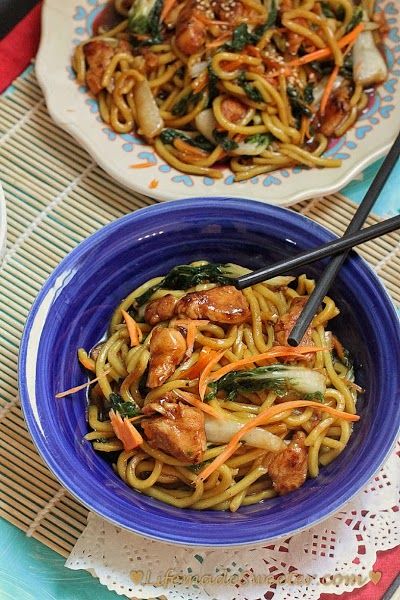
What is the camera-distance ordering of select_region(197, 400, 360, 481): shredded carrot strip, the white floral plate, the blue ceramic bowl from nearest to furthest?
the blue ceramic bowl → select_region(197, 400, 360, 481): shredded carrot strip → the white floral plate

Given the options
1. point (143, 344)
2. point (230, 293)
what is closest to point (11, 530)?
point (143, 344)

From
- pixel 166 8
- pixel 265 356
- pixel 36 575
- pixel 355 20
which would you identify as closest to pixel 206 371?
pixel 265 356

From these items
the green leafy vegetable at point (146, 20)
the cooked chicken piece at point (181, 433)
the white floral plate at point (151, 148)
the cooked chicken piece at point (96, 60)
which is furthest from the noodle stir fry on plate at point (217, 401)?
the green leafy vegetable at point (146, 20)

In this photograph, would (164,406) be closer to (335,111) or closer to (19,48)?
(335,111)

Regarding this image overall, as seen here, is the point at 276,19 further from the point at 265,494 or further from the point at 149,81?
the point at 265,494

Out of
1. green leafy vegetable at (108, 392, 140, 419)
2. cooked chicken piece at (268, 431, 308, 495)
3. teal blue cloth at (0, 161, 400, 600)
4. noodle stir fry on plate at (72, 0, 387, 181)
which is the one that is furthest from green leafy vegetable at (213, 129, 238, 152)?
teal blue cloth at (0, 161, 400, 600)

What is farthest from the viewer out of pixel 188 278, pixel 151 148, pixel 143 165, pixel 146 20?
pixel 146 20

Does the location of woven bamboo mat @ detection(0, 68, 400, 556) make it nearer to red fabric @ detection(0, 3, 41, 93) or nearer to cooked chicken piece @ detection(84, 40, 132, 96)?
red fabric @ detection(0, 3, 41, 93)
